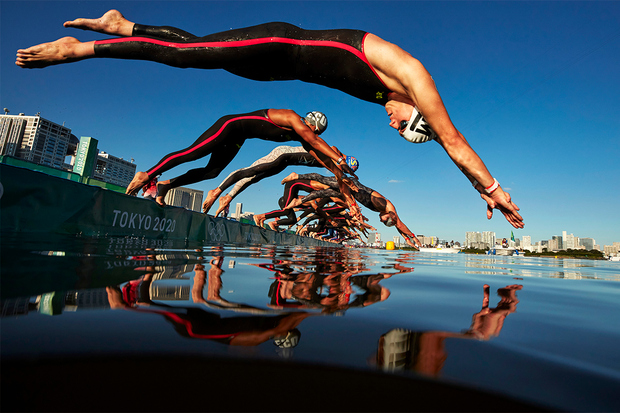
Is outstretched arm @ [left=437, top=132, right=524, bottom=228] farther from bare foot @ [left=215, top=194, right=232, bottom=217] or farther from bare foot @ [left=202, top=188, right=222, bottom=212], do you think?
bare foot @ [left=215, top=194, right=232, bottom=217]

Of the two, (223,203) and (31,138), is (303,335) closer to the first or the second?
(223,203)

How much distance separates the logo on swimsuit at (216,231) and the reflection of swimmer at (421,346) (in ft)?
24.3

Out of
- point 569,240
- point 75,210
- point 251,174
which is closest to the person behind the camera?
point 75,210

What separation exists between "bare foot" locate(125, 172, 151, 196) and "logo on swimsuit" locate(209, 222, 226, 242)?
10.0 feet

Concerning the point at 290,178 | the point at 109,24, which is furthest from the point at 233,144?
the point at 290,178

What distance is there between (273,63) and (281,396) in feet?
9.16

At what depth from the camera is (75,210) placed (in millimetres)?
3676

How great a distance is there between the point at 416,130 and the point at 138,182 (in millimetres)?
4111

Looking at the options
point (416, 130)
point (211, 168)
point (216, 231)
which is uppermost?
point (211, 168)

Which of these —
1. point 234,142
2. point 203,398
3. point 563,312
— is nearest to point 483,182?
point 563,312

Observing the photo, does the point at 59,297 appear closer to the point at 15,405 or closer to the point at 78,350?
the point at 78,350

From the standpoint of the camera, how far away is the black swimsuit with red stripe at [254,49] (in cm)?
242

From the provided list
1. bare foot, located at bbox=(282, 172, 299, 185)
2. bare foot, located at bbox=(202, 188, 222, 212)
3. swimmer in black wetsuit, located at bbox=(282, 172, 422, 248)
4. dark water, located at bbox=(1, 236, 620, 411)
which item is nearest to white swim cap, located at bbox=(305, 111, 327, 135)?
swimmer in black wetsuit, located at bbox=(282, 172, 422, 248)

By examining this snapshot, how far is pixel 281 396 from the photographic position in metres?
0.31
